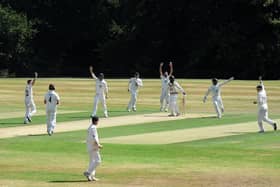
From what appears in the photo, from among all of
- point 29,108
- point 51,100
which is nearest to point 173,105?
point 29,108

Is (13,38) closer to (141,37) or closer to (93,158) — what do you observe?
(141,37)

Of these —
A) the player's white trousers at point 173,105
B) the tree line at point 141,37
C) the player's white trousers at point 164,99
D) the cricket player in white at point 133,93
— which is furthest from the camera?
the tree line at point 141,37

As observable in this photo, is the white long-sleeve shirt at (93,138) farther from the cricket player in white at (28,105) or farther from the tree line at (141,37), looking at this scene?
the tree line at (141,37)

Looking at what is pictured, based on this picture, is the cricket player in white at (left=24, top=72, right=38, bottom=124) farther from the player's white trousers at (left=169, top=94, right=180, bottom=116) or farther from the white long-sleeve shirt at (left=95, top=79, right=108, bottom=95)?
the player's white trousers at (left=169, top=94, right=180, bottom=116)

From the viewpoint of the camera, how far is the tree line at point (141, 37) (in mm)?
79062

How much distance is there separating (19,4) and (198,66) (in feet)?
84.8

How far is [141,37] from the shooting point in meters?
89.0

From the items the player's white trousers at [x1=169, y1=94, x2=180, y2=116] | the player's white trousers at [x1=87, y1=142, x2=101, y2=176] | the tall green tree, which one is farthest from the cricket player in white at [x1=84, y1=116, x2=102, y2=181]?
the tall green tree

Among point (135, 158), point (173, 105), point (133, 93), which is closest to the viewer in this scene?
point (135, 158)

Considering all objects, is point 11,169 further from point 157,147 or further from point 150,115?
point 150,115

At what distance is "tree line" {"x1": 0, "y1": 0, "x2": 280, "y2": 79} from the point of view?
259 feet

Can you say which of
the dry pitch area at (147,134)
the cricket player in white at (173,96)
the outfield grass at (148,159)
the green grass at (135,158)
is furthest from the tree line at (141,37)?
the green grass at (135,158)

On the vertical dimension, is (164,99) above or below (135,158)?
above

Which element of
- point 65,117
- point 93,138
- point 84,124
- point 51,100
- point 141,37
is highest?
point 141,37
